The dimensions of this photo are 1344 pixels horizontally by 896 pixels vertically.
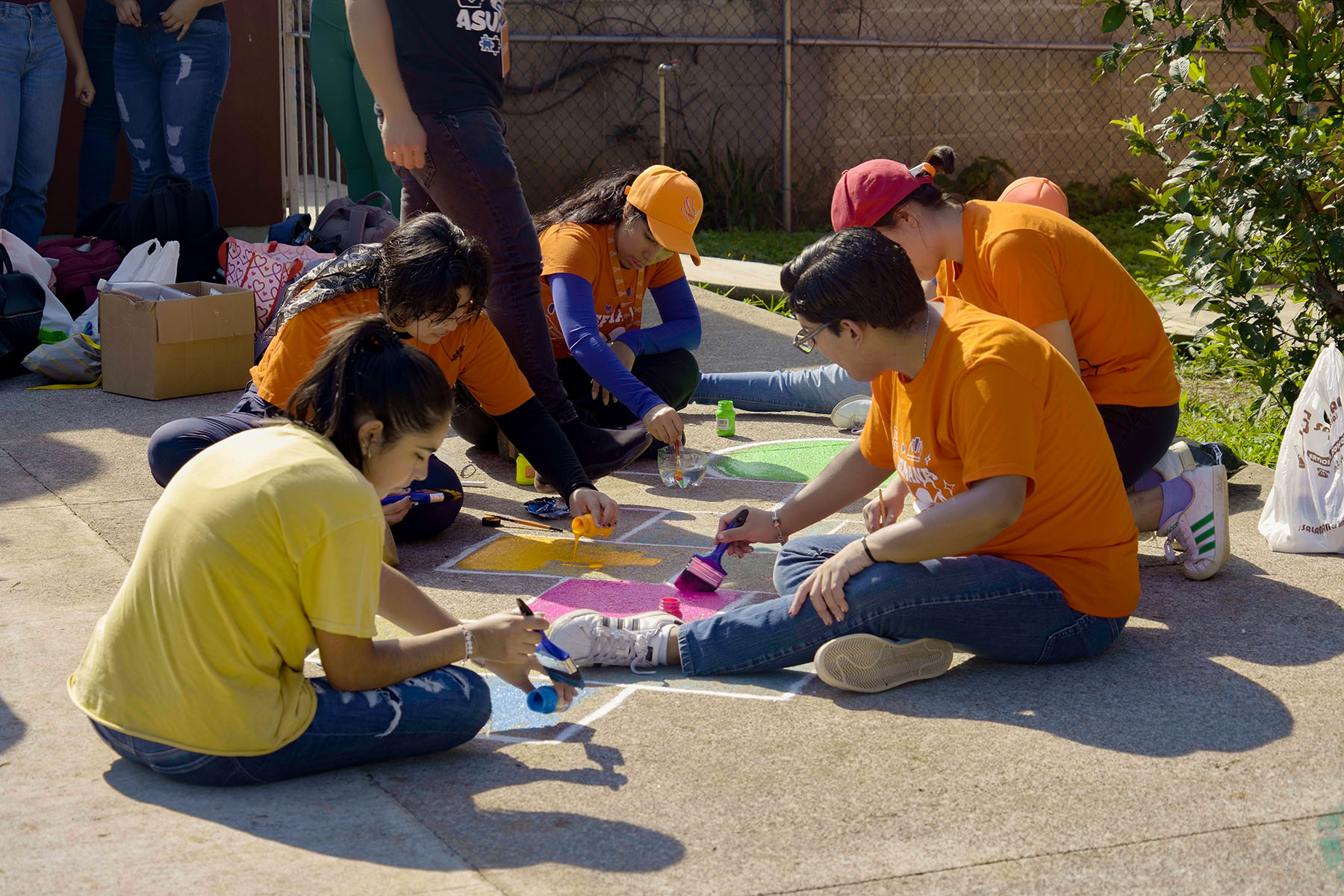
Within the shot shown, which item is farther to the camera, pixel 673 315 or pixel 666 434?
pixel 673 315

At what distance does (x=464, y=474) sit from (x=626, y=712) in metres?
1.90

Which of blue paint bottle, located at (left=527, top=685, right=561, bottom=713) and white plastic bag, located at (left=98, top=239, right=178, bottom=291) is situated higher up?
white plastic bag, located at (left=98, top=239, right=178, bottom=291)

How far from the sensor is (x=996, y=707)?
260 centimetres

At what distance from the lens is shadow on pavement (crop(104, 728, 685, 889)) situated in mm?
2023

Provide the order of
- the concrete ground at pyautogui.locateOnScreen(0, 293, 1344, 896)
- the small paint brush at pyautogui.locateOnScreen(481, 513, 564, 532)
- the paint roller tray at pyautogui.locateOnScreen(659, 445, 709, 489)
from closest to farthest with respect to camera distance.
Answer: the concrete ground at pyautogui.locateOnScreen(0, 293, 1344, 896) → the small paint brush at pyautogui.locateOnScreen(481, 513, 564, 532) → the paint roller tray at pyautogui.locateOnScreen(659, 445, 709, 489)

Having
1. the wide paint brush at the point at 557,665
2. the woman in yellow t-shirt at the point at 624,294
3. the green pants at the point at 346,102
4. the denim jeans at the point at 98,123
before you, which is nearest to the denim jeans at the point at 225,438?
the woman in yellow t-shirt at the point at 624,294

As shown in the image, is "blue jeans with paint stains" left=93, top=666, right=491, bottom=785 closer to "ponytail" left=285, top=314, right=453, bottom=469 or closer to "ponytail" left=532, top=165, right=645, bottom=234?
"ponytail" left=285, top=314, right=453, bottom=469

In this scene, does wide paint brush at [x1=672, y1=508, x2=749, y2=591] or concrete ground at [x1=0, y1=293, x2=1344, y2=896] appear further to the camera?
wide paint brush at [x1=672, y1=508, x2=749, y2=591]

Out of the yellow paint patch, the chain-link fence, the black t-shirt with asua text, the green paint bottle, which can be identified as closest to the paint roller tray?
the green paint bottle

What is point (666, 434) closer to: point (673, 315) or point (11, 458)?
point (673, 315)

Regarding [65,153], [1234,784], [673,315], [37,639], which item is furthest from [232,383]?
[1234,784]

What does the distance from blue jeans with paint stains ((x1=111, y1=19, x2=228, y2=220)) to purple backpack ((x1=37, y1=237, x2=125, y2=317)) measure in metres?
0.49

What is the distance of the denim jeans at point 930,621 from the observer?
2.66 meters

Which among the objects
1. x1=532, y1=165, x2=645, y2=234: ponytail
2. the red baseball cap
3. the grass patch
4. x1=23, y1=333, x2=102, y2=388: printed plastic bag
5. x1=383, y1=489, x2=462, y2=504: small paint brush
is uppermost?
the red baseball cap
